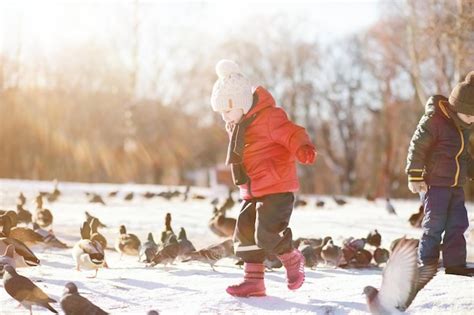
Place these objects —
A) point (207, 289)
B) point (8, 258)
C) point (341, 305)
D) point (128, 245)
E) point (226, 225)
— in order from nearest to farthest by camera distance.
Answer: point (341, 305) → point (207, 289) → point (8, 258) → point (128, 245) → point (226, 225)

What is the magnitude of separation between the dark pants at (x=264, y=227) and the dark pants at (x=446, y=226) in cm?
124

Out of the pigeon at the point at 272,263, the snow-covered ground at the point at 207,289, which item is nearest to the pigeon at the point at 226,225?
the snow-covered ground at the point at 207,289

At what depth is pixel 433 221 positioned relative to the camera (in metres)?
5.22

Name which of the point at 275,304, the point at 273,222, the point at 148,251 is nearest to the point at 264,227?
the point at 273,222

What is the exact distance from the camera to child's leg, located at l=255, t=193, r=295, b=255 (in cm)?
454

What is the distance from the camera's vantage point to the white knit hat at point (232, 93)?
186 inches

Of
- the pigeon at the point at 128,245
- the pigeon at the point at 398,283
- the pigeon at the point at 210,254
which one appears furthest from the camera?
the pigeon at the point at 128,245

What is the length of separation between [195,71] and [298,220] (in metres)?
25.4

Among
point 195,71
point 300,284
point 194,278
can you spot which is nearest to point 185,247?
point 194,278

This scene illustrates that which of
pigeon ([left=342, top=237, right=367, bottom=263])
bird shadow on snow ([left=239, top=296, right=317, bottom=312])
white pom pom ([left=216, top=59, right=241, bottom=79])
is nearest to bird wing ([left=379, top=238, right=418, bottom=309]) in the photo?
bird shadow on snow ([left=239, top=296, right=317, bottom=312])

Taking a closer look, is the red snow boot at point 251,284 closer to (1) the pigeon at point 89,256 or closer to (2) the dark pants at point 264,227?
(2) the dark pants at point 264,227

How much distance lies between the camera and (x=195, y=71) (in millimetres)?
36469

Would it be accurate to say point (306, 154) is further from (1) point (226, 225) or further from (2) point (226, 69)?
(1) point (226, 225)

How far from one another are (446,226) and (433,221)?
14 centimetres
